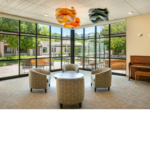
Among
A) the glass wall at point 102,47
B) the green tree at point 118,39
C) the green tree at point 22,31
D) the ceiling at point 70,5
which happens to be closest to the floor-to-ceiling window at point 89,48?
the glass wall at point 102,47

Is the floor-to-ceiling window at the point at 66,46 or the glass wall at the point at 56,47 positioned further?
the floor-to-ceiling window at the point at 66,46

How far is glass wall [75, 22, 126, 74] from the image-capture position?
7891 millimetres

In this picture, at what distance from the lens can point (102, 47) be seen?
29.0ft

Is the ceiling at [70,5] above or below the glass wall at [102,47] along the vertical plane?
above

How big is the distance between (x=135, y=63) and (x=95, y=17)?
3596mm

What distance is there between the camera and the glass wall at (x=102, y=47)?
25.9 feet

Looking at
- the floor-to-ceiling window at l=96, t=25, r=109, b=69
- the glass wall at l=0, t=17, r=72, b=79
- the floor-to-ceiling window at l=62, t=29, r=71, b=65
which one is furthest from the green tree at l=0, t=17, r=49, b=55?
the floor-to-ceiling window at l=96, t=25, r=109, b=69

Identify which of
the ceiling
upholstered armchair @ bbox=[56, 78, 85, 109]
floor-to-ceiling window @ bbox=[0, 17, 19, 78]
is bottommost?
upholstered armchair @ bbox=[56, 78, 85, 109]

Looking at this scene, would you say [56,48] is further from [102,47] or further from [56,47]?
[102,47]

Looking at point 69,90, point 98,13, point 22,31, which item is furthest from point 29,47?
point 69,90

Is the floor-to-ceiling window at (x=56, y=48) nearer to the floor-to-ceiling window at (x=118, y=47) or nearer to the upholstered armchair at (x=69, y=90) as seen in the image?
the floor-to-ceiling window at (x=118, y=47)

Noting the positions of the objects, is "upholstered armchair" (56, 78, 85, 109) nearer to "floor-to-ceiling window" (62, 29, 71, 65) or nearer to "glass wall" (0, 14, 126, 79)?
"glass wall" (0, 14, 126, 79)

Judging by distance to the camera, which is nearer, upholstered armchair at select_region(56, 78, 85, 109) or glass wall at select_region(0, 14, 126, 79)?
upholstered armchair at select_region(56, 78, 85, 109)
